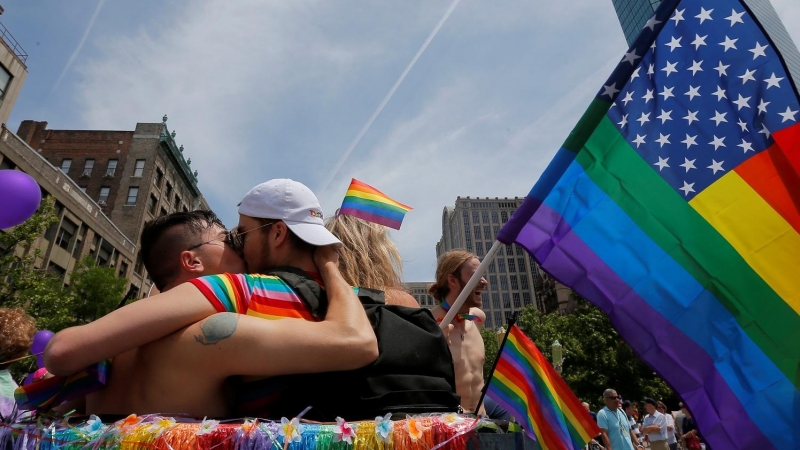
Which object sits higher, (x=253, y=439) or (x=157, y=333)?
(x=157, y=333)

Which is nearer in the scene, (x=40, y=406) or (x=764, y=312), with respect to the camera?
(x=40, y=406)

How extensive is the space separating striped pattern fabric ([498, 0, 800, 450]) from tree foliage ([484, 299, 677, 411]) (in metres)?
30.2

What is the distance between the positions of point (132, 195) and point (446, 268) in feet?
130

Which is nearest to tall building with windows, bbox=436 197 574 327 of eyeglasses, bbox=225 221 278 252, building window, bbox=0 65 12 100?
building window, bbox=0 65 12 100

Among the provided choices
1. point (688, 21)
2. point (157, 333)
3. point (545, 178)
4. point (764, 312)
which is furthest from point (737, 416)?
point (157, 333)

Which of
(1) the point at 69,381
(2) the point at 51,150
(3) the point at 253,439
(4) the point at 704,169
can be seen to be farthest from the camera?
(2) the point at 51,150

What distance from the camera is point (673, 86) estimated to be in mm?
2299

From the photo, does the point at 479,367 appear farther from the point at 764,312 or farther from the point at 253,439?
the point at 253,439

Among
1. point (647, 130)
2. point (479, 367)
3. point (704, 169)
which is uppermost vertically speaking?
point (647, 130)

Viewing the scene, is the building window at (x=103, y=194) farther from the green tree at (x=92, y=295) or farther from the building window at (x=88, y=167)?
the green tree at (x=92, y=295)

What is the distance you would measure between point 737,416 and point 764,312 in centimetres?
44

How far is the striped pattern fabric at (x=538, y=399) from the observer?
3670 mm

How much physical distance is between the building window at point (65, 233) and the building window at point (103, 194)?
33.6ft

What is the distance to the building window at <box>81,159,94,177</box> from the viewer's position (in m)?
38.0
